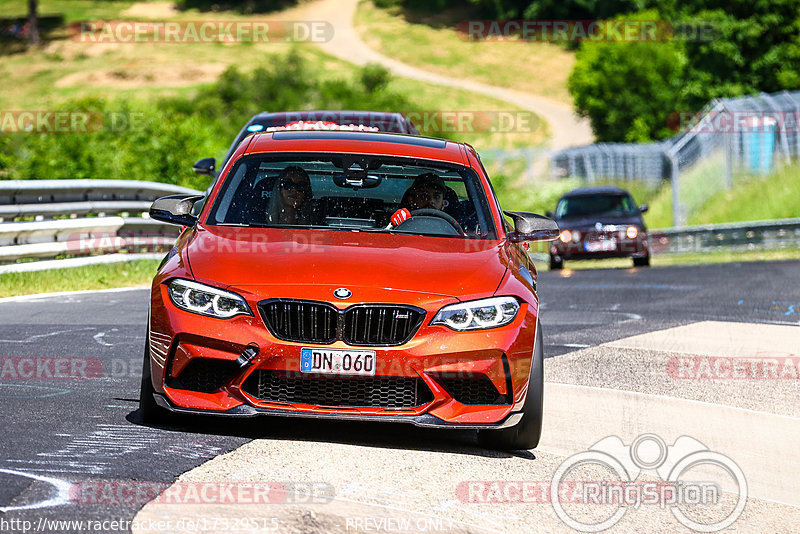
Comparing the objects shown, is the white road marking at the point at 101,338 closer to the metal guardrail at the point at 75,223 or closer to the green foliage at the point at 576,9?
the metal guardrail at the point at 75,223

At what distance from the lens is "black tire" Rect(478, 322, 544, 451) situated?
6.62 meters

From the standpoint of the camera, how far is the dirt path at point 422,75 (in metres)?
87.2

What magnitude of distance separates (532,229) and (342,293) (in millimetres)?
1952

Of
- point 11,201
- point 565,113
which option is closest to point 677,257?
point 11,201

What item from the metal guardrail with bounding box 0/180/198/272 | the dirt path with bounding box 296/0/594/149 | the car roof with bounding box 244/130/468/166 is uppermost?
the car roof with bounding box 244/130/468/166

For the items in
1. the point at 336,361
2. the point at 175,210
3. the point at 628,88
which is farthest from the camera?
the point at 628,88

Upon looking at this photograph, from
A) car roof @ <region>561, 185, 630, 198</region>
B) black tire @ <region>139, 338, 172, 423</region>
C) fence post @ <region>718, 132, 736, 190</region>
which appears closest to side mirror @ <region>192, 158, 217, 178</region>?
black tire @ <region>139, 338, 172, 423</region>

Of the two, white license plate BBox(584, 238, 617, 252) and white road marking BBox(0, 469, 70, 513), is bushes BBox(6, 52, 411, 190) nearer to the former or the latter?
white license plate BBox(584, 238, 617, 252)

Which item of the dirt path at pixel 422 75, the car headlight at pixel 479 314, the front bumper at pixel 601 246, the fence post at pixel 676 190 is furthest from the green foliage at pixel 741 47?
the car headlight at pixel 479 314

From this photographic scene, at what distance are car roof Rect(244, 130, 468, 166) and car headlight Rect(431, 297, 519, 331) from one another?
1.66 meters

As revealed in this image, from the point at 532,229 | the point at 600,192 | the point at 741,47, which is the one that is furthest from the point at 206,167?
the point at 741,47

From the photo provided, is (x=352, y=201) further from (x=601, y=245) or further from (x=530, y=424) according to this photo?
(x=601, y=245)

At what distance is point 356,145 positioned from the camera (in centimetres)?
804

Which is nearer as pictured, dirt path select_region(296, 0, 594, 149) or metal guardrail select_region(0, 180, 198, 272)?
metal guardrail select_region(0, 180, 198, 272)
